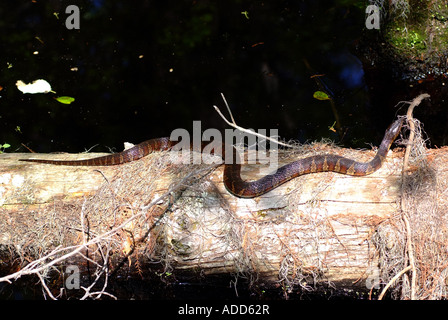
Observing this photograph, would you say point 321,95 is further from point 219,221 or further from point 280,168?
point 219,221

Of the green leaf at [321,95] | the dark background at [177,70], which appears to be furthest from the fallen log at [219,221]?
the green leaf at [321,95]

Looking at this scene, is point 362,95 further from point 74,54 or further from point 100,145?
point 74,54

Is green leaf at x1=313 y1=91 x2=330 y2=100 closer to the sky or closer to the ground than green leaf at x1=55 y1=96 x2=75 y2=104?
closer to the sky

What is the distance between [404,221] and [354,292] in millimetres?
909

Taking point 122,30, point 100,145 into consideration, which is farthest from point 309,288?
point 122,30

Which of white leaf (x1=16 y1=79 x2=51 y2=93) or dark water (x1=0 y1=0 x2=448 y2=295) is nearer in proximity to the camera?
white leaf (x1=16 y1=79 x2=51 y2=93)

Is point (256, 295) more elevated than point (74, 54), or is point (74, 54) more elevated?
point (74, 54)

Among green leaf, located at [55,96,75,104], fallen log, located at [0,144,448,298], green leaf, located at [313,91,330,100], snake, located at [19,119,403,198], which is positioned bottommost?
fallen log, located at [0,144,448,298]

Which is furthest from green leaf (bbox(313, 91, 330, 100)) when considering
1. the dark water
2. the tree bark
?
the tree bark

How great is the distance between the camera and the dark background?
20.0 feet

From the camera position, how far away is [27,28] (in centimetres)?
677

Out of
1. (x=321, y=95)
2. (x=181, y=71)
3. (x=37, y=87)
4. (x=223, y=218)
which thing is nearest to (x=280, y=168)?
(x=223, y=218)

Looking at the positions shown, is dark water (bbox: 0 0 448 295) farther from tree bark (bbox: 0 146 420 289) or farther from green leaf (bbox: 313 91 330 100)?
tree bark (bbox: 0 146 420 289)

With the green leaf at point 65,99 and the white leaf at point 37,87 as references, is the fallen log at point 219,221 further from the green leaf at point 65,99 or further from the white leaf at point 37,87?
the green leaf at point 65,99
